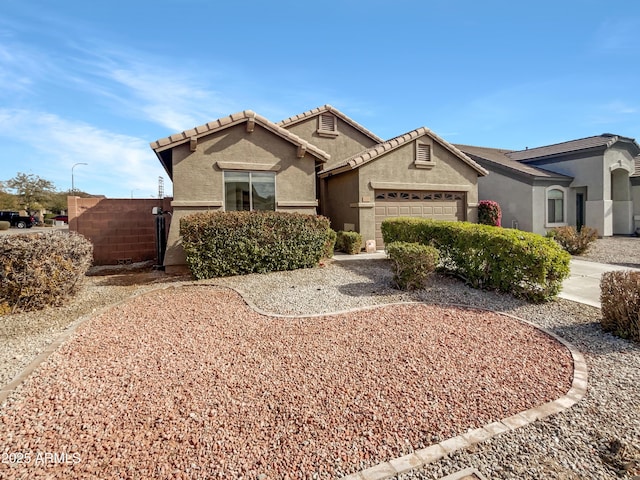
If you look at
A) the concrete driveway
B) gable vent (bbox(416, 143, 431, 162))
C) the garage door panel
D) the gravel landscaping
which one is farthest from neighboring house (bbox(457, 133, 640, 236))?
the gravel landscaping

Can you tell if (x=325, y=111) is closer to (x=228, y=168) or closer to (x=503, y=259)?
(x=228, y=168)

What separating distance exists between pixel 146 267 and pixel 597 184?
24.5 m

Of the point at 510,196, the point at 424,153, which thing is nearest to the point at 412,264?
the point at 424,153

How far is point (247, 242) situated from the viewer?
8.30 m

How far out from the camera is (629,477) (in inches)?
86.1

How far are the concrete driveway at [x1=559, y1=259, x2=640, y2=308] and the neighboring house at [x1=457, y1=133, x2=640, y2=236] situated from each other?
28.1 feet

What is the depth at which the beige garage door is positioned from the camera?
1298 cm

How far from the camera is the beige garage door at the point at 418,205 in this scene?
1298cm

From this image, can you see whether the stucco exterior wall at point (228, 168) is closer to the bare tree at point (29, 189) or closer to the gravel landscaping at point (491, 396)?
the gravel landscaping at point (491, 396)

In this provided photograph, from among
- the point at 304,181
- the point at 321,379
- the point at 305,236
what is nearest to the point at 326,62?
the point at 304,181

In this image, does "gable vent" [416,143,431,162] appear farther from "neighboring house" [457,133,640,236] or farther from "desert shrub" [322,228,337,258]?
"neighboring house" [457,133,640,236]

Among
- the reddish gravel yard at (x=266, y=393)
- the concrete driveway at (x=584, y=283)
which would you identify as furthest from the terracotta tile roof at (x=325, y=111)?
the reddish gravel yard at (x=266, y=393)

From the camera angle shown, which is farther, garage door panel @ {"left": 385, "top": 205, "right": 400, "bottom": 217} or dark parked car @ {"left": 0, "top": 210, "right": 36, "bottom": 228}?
dark parked car @ {"left": 0, "top": 210, "right": 36, "bottom": 228}

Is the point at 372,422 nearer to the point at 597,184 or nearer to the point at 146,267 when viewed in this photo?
the point at 146,267
